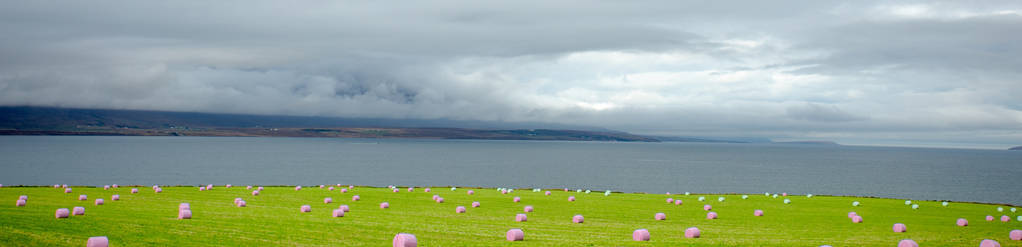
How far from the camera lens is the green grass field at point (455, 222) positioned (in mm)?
18453

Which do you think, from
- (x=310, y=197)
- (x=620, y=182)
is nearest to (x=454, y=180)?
(x=620, y=182)

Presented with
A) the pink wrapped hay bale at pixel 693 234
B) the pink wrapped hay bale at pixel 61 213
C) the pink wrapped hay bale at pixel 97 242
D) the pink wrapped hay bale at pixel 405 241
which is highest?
the pink wrapped hay bale at pixel 693 234

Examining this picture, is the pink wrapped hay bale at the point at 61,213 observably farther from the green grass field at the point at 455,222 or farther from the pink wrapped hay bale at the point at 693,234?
the pink wrapped hay bale at the point at 693,234

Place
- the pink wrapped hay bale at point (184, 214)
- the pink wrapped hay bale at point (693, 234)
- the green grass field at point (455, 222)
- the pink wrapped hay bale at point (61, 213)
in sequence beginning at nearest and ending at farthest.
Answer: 1. the green grass field at point (455, 222)
2. the pink wrapped hay bale at point (61, 213)
3. the pink wrapped hay bale at point (693, 234)
4. the pink wrapped hay bale at point (184, 214)

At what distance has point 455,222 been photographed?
26000 millimetres

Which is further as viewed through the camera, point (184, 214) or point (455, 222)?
point (455, 222)

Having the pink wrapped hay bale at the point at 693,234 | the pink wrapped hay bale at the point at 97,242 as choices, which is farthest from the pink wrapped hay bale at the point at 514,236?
the pink wrapped hay bale at the point at 97,242

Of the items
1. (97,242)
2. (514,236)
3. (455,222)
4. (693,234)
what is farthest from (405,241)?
(455,222)

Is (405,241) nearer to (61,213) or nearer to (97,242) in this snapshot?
(97,242)

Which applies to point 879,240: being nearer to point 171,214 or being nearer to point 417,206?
point 417,206

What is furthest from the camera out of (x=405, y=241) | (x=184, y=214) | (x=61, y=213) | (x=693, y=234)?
(x=184, y=214)

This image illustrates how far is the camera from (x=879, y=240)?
22422 millimetres

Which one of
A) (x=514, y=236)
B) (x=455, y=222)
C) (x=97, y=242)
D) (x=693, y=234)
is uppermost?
(x=693, y=234)

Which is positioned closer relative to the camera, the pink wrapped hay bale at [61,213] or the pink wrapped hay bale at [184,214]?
the pink wrapped hay bale at [61,213]
